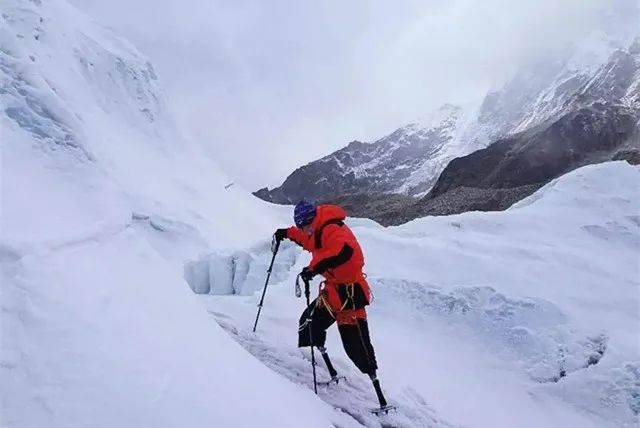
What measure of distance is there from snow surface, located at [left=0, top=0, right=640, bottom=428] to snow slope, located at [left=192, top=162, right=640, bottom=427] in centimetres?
3

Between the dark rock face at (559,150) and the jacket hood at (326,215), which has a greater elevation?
the dark rock face at (559,150)

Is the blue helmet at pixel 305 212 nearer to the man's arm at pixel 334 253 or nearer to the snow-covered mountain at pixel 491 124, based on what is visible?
the man's arm at pixel 334 253

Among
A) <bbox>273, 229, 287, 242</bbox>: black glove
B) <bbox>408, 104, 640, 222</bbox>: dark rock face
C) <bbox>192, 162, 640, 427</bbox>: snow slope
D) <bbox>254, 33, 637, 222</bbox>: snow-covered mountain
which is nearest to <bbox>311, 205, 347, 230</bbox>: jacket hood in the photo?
<bbox>273, 229, 287, 242</bbox>: black glove

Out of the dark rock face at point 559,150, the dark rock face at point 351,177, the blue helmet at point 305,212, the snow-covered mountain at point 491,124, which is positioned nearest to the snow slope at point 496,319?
the blue helmet at point 305,212

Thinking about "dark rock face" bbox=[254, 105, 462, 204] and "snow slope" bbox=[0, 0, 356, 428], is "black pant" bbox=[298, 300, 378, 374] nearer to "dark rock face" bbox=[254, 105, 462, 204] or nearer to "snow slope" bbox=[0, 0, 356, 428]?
"snow slope" bbox=[0, 0, 356, 428]

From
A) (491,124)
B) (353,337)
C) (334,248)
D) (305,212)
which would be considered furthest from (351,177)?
(334,248)

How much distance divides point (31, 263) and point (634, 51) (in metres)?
143

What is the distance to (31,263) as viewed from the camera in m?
3.71

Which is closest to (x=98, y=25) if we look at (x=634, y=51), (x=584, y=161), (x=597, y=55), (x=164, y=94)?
(x=164, y=94)

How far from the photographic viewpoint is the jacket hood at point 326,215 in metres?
6.08

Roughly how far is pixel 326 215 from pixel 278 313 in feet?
8.63

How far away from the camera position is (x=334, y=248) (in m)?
5.86

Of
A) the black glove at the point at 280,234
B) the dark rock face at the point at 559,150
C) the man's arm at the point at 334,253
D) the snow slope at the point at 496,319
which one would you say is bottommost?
the snow slope at the point at 496,319

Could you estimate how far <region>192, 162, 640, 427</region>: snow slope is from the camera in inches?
273
